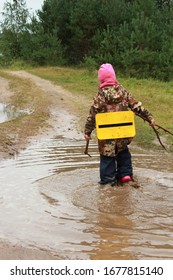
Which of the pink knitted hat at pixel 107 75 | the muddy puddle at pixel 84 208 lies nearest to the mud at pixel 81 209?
the muddy puddle at pixel 84 208

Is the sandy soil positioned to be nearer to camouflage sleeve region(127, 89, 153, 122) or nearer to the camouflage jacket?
the camouflage jacket

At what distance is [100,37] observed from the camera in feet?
86.8

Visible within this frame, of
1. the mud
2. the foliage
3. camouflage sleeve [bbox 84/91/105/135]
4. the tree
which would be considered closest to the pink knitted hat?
camouflage sleeve [bbox 84/91/105/135]

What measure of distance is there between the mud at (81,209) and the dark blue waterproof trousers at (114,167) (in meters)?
0.15

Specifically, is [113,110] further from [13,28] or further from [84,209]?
[13,28]

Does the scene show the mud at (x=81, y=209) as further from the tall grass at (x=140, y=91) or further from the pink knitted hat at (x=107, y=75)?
the tall grass at (x=140, y=91)

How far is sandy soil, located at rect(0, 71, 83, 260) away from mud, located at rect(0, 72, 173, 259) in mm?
17

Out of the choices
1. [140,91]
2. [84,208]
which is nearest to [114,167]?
[84,208]

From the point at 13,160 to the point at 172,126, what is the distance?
4.23m

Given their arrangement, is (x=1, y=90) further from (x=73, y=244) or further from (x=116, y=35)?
(x=73, y=244)

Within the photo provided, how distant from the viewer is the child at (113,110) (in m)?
5.79

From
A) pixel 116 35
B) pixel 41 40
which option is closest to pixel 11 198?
pixel 116 35

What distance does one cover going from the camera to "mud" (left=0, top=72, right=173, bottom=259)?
156 inches

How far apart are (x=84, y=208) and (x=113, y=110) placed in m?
1.42
